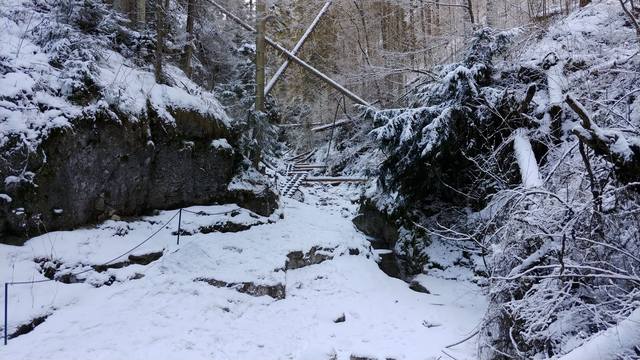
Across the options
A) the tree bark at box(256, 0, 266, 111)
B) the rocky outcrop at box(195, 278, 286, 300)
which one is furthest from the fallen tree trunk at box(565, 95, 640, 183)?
the tree bark at box(256, 0, 266, 111)

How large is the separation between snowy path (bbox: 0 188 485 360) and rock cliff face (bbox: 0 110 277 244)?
440 mm

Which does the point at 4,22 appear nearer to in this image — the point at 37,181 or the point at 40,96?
the point at 40,96

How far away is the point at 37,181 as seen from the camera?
6.21 m

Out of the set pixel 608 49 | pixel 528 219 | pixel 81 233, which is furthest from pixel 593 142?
pixel 81 233

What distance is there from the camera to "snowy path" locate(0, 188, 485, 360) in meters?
5.07

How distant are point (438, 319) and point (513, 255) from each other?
375 cm

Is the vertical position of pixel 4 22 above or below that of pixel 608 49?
above

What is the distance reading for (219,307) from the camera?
643 cm

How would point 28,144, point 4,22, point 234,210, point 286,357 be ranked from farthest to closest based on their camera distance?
point 234,210 → point 4,22 → point 28,144 → point 286,357

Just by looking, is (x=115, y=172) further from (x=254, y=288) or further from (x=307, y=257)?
(x=307, y=257)

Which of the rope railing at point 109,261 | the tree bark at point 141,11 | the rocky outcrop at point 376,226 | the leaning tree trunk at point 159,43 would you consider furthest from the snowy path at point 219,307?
the tree bark at point 141,11

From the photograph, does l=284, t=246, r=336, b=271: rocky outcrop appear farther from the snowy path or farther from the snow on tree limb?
the snow on tree limb

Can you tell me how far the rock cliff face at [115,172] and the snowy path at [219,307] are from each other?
1.44 ft

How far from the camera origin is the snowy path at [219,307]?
5070mm
